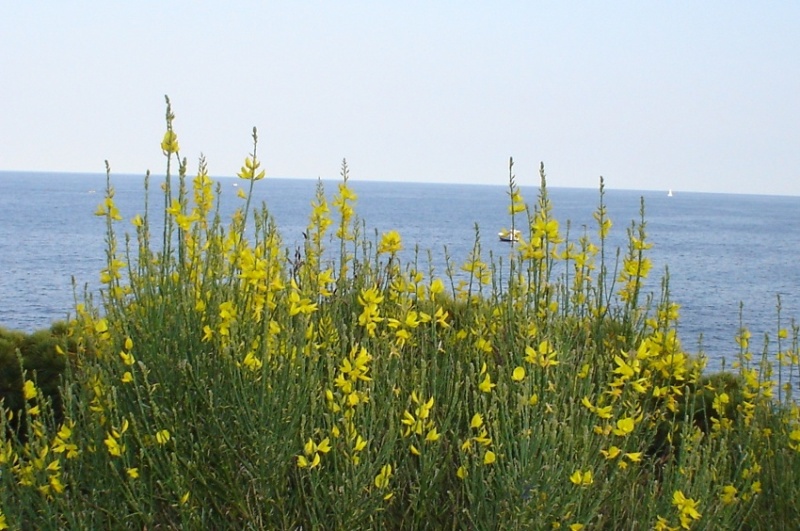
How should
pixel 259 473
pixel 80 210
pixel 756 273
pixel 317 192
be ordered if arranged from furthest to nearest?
pixel 80 210 < pixel 756 273 < pixel 317 192 < pixel 259 473

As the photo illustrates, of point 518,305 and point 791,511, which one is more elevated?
point 518,305

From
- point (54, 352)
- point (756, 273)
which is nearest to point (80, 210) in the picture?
point (756, 273)

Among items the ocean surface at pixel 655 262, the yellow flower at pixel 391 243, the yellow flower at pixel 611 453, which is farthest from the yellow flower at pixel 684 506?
the yellow flower at pixel 391 243

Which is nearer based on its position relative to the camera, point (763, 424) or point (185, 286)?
point (185, 286)

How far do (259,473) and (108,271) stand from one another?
129 centimetres

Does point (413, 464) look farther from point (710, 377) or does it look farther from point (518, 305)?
point (710, 377)

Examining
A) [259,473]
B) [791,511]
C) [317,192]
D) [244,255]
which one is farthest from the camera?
[791,511]

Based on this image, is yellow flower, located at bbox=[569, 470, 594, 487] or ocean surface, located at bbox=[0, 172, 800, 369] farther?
ocean surface, located at bbox=[0, 172, 800, 369]

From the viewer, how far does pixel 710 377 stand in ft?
20.4

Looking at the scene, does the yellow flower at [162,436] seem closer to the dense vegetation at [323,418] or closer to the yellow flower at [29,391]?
the dense vegetation at [323,418]

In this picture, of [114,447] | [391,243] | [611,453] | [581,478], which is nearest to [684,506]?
[611,453]

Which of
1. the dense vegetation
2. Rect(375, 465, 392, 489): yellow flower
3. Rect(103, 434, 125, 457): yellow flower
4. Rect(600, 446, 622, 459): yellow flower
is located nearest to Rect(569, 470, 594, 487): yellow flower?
the dense vegetation

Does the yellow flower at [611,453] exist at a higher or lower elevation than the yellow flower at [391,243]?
lower

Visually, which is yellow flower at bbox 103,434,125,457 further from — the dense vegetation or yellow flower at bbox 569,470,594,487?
yellow flower at bbox 569,470,594,487
